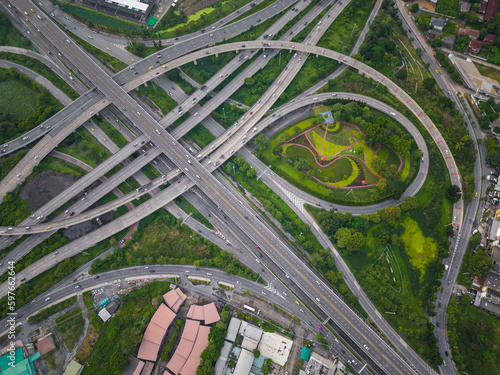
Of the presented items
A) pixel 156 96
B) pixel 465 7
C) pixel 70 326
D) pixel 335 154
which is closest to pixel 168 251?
pixel 70 326

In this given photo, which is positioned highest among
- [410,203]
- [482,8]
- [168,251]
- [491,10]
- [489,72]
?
[482,8]

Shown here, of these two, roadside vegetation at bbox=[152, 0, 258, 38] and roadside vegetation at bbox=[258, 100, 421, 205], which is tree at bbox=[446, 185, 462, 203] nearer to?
roadside vegetation at bbox=[258, 100, 421, 205]

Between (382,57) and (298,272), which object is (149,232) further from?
(382,57)

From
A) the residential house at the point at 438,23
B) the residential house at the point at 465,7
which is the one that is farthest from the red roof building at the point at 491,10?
the residential house at the point at 438,23

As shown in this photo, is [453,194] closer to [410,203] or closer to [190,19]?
[410,203]

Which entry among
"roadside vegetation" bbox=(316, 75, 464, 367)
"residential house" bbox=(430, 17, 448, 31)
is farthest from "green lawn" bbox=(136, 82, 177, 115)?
"residential house" bbox=(430, 17, 448, 31)

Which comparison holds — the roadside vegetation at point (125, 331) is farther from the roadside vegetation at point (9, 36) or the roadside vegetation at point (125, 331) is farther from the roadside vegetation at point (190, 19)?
the roadside vegetation at point (9, 36)
